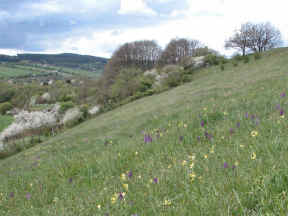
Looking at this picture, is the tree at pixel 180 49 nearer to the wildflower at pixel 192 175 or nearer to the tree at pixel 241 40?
the tree at pixel 241 40

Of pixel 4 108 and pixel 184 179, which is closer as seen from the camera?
pixel 184 179

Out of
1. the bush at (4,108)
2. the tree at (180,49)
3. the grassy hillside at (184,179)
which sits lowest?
the bush at (4,108)

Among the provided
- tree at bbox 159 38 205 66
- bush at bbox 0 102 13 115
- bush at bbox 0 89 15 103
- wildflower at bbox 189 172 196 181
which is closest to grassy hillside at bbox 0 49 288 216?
wildflower at bbox 189 172 196 181

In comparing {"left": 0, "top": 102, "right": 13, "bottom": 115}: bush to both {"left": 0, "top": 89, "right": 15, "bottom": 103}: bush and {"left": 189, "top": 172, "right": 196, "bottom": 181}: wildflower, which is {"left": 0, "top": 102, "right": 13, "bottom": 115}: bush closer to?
{"left": 0, "top": 89, "right": 15, "bottom": 103}: bush

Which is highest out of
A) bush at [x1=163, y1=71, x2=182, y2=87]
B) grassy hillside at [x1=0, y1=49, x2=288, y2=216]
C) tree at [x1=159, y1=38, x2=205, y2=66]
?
tree at [x1=159, y1=38, x2=205, y2=66]

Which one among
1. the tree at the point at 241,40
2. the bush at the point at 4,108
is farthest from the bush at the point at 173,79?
the bush at the point at 4,108

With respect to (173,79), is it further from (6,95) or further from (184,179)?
(6,95)

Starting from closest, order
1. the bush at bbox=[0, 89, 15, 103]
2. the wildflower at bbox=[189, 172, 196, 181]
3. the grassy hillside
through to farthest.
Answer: the grassy hillside → the wildflower at bbox=[189, 172, 196, 181] → the bush at bbox=[0, 89, 15, 103]

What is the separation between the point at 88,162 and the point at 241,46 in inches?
2560

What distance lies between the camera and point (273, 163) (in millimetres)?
2910

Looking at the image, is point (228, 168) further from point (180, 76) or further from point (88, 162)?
point (180, 76)

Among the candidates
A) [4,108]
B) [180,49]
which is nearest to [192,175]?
[180,49]

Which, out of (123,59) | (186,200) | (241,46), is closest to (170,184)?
(186,200)

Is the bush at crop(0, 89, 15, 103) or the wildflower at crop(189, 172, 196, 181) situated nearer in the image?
the wildflower at crop(189, 172, 196, 181)
